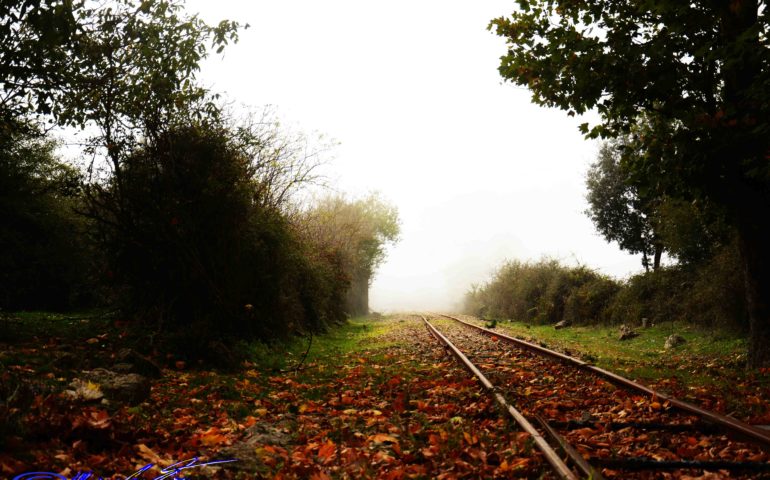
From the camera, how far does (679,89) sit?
761 cm

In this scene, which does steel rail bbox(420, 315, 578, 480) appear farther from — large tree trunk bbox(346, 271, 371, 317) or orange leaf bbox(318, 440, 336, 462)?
large tree trunk bbox(346, 271, 371, 317)

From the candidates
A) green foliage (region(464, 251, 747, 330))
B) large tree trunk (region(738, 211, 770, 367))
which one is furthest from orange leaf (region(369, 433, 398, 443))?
green foliage (region(464, 251, 747, 330))

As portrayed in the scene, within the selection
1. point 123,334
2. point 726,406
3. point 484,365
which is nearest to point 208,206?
point 123,334

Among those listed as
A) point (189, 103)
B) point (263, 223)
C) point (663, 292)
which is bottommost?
point (663, 292)

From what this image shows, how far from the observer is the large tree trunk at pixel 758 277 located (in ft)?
25.2

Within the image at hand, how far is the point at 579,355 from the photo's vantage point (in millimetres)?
10094

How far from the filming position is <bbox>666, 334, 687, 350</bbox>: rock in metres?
12.6

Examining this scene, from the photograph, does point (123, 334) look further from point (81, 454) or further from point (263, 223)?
point (81, 454)

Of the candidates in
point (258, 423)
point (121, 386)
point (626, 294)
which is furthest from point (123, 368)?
point (626, 294)

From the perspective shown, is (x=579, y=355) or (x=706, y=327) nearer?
(x=579, y=355)

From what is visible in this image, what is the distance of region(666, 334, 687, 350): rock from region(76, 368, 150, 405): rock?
12.9 meters

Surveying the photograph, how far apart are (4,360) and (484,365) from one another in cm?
Answer: 765

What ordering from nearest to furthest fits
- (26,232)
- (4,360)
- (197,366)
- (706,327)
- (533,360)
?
(4,360) < (197,366) < (533,360) < (706,327) < (26,232)

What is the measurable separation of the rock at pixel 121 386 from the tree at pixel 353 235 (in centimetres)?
1268
